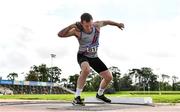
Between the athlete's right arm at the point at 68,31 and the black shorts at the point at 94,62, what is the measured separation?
58cm

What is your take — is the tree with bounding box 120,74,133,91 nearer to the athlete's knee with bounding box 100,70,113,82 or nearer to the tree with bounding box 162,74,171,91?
the tree with bounding box 162,74,171,91

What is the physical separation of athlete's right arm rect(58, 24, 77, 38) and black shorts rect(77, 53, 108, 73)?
1.91 feet

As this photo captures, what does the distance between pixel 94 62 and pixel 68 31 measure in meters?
1.00

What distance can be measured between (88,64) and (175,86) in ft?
514

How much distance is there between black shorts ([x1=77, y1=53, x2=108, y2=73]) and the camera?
26.3ft

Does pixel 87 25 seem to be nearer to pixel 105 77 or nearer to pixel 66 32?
pixel 66 32

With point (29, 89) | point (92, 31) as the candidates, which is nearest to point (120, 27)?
point (92, 31)

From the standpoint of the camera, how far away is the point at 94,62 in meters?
8.22

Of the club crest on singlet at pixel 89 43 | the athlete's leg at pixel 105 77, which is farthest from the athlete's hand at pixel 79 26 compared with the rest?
the athlete's leg at pixel 105 77

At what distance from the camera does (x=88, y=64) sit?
7977mm

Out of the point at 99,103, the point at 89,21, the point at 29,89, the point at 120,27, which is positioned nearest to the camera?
the point at 89,21

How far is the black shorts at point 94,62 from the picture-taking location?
316 inches

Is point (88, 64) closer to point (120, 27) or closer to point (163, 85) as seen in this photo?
point (120, 27)

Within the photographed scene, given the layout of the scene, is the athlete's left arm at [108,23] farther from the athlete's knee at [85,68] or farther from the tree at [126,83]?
the tree at [126,83]
